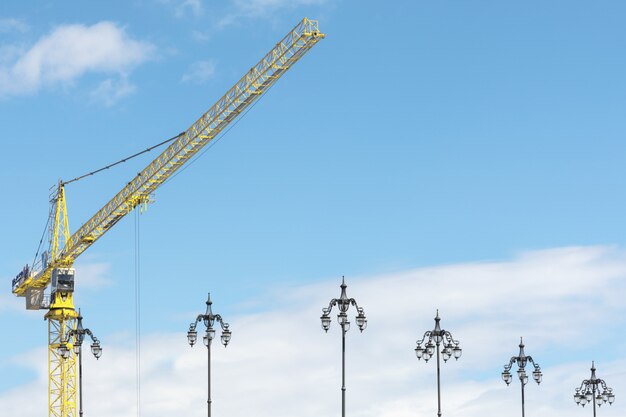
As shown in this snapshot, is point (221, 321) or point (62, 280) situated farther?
point (62, 280)

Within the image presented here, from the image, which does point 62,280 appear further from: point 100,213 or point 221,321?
point 221,321

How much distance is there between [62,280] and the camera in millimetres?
154000

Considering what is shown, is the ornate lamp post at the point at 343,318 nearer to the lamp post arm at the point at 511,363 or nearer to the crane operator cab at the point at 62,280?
the lamp post arm at the point at 511,363

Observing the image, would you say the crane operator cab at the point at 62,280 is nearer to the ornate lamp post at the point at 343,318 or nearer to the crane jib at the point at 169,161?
the crane jib at the point at 169,161

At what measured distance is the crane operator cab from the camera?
153875 millimetres

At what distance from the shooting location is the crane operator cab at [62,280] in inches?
6058

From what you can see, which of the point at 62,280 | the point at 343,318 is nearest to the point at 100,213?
the point at 62,280

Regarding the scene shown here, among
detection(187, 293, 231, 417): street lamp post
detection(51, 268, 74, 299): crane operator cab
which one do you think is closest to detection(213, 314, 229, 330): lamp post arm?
detection(187, 293, 231, 417): street lamp post

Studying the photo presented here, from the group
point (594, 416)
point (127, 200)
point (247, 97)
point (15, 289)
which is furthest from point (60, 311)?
point (594, 416)

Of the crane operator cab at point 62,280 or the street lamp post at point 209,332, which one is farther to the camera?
the crane operator cab at point 62,280

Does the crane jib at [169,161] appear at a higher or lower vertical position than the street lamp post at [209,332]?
higher

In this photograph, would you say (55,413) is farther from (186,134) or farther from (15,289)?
(186,134)

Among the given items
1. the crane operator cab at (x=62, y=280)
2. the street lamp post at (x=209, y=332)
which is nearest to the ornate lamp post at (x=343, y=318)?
the street lamp post at (x=209, y=332)

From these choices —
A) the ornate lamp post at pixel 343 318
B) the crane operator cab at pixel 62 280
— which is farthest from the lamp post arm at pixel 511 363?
the crane operator cab at pixel 62 280
